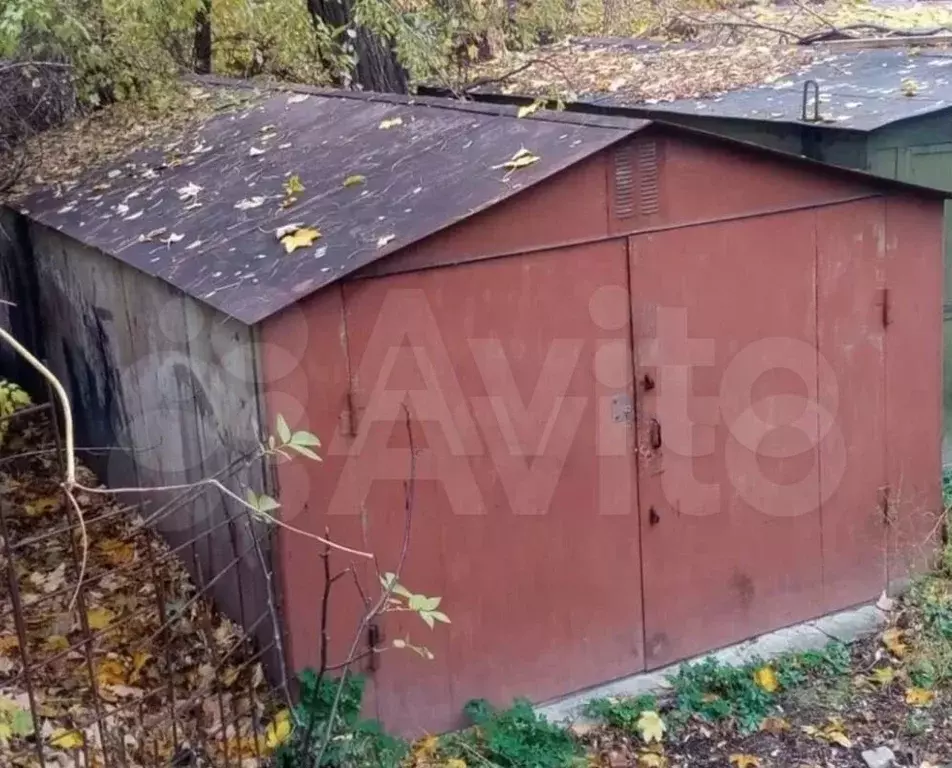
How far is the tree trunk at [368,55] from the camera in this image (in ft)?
35.6

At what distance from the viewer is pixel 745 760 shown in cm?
535

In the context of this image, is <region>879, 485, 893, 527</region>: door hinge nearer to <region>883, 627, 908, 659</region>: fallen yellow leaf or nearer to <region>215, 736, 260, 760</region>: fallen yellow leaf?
<region>883, 627, 908, 659</region>: fallen yellow leaf

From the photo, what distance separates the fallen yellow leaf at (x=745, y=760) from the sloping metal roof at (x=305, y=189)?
2652 mm

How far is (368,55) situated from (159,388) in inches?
224

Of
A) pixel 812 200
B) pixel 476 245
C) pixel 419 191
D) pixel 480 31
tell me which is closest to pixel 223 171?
pixel 419 191

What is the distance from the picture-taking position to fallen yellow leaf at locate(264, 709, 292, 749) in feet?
16.3

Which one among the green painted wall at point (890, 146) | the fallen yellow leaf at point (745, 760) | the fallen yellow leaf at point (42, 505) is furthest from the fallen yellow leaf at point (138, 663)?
the green painted wall at point (890, 146)

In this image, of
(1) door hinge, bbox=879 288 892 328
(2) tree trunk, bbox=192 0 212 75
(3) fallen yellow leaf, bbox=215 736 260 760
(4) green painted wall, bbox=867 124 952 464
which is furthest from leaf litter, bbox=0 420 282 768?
(2) tree trunk, bbox=192 0 212 75

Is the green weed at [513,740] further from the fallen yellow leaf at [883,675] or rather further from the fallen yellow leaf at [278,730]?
the fallen yellow leaf at [883,675]

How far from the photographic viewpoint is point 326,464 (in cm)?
500

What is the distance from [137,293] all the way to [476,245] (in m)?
2.10

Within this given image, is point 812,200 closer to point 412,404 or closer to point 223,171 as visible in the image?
point 412,404

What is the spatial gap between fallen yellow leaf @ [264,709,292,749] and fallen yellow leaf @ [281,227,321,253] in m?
1.97

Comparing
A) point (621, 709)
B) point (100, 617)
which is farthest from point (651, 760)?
point (100, 617)
